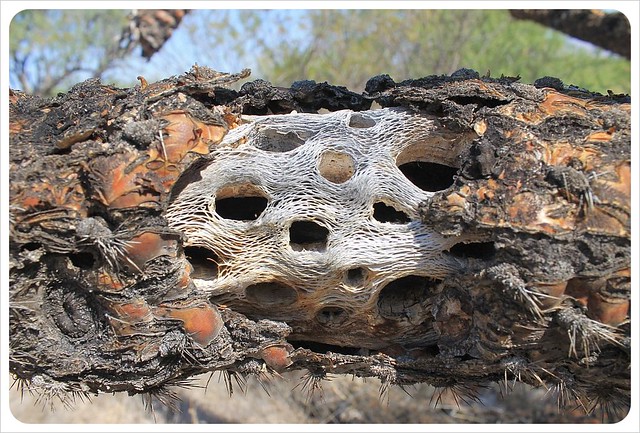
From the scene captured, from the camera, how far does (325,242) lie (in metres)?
2.22

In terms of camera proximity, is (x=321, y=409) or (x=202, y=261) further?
(x=321, y=409)

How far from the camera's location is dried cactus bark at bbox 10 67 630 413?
6.30 ft

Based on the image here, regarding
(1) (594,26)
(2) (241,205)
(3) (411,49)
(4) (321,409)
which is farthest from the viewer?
(3) (411,49)

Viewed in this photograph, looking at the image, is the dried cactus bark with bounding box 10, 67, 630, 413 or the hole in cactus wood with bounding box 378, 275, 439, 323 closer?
the dried cactus bark with bounding box 10, 67, 630, 413

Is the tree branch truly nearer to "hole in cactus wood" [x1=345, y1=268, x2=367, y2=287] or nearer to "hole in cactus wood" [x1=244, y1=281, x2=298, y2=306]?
"hole in cactus wood" [x1=345, y1=268, x2=367, y2=287]

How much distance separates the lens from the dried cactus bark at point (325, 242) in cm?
192

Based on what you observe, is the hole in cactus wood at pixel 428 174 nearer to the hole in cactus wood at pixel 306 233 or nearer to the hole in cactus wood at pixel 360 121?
the hole in cactus wood at pixel 360 121

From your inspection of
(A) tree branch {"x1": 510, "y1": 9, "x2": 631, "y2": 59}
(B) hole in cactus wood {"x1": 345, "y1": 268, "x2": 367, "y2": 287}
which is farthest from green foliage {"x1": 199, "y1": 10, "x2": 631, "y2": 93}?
(B) hole in cactus wood {"x1": 345, "y1": 268, "x2": 367, "y2": 287}

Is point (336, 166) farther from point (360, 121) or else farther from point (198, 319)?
point (198, 319)

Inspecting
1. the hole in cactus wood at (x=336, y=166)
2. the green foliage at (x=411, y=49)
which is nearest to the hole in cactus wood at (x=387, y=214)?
the hole in cactus wood at (x=336, y=166)

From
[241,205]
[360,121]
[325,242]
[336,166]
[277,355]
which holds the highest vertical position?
[360,121]

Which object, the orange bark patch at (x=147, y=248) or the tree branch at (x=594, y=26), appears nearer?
the orange bark patch at (x=147, y=248)

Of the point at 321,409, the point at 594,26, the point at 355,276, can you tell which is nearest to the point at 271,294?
the point at 355,276

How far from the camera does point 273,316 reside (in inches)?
90.2
